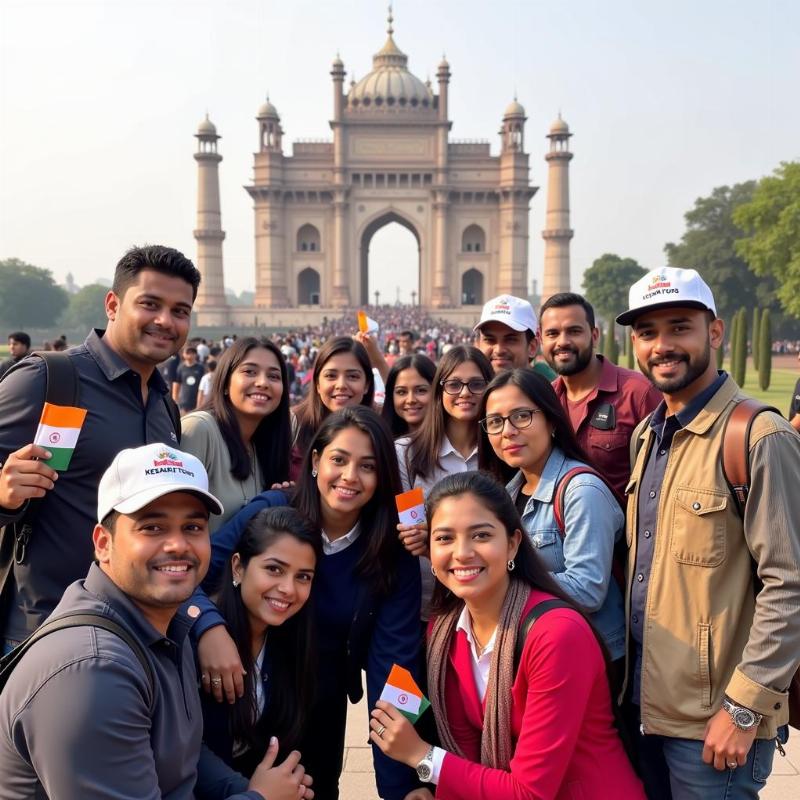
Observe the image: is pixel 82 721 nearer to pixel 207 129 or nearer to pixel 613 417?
pixel 613 417

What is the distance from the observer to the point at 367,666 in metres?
2.52

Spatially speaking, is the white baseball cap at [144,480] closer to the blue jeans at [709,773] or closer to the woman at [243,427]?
the woman at [243,427]

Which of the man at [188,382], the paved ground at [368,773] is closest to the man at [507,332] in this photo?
the paved ground at [368,773]

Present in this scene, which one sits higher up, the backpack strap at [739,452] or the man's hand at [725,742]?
the backpack strap at [739,452]

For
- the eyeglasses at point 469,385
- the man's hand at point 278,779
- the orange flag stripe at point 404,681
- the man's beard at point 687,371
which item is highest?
the man's beard at point 687,371

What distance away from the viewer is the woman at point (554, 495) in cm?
233

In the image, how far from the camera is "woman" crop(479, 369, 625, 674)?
2.33 m

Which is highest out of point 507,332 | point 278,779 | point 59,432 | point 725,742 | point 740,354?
point 740,354

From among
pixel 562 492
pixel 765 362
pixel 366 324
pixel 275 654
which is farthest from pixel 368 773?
pixel 765 362

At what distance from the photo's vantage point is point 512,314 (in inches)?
149

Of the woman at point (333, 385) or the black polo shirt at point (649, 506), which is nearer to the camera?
the black polo shirt at point (649, 506)

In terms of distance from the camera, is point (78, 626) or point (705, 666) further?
point (705, 666)

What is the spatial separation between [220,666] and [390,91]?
48.8 m

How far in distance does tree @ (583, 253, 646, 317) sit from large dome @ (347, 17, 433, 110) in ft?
49.0
